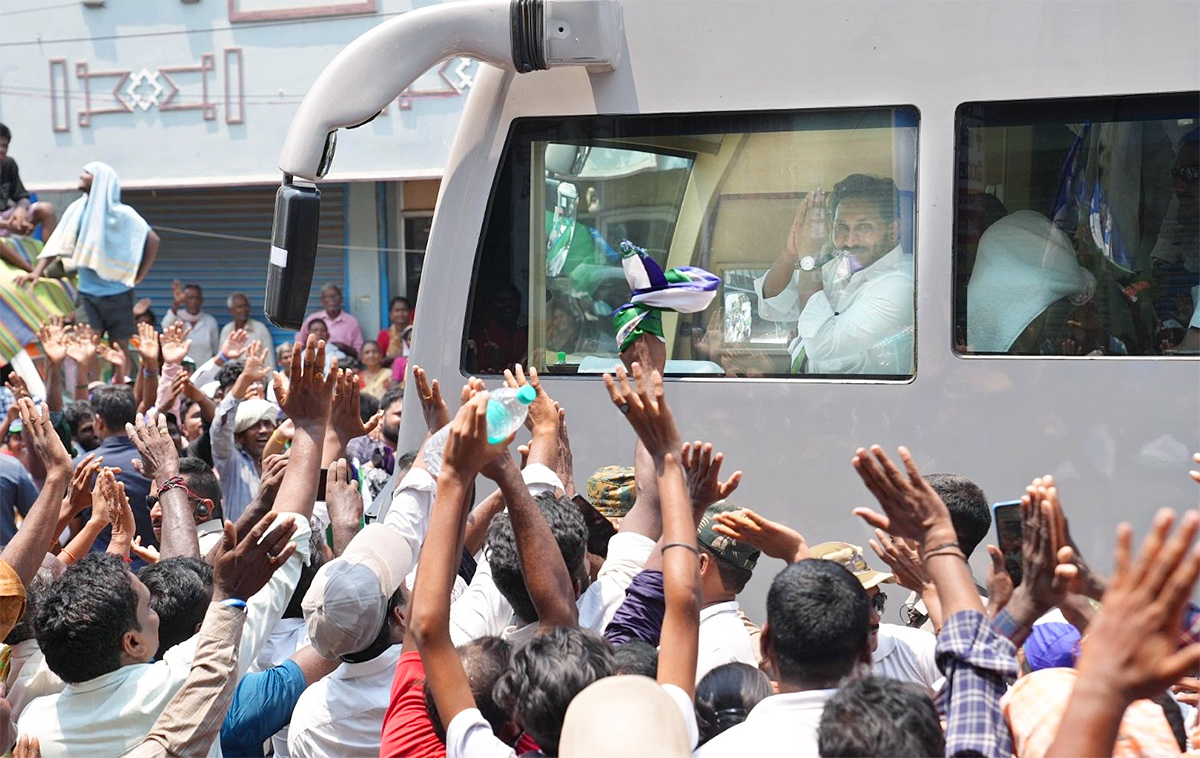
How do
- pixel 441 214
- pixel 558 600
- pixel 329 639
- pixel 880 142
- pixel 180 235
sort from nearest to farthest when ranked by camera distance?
pixel 558 600, pixel 329 639, pixel 880 142, pixel 441 214, pixel 180 235

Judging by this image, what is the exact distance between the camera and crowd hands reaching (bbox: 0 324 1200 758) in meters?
2.01

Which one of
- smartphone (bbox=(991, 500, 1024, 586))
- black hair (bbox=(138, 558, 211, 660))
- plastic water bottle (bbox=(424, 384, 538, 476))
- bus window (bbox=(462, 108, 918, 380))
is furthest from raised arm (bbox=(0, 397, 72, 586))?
smartphone (bbox=(991, 500, 1024, 586))

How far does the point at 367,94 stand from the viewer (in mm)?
4414

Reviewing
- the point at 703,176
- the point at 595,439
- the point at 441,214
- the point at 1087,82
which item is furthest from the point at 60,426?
the point at 1087,82

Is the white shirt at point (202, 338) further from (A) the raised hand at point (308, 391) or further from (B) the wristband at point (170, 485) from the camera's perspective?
(A) the raised hand at point (308, 391)

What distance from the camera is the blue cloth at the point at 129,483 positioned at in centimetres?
555

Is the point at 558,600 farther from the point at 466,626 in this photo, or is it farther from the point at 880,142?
the point at 880,142

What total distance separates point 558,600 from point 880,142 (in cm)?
218

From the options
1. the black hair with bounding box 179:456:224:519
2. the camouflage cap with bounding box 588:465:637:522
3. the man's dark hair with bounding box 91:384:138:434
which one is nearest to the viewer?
the camouflage cap with bounding box 588:465:637:522

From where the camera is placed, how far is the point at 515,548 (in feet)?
Answer: 9.81

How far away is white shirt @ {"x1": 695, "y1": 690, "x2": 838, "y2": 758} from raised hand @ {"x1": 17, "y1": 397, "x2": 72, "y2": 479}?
231 cm

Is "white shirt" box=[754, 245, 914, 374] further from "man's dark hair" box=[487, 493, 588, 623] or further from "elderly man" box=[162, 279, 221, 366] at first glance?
"elderly man" box=[162, 279, 221, 366]

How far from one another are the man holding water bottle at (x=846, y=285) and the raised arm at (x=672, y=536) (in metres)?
1.70

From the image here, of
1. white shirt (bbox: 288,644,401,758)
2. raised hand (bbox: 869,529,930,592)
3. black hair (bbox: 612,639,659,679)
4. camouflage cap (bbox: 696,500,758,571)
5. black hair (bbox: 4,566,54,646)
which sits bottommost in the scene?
white shirt (bbox: 288,644,401,758)
